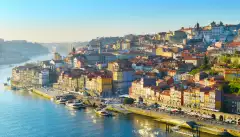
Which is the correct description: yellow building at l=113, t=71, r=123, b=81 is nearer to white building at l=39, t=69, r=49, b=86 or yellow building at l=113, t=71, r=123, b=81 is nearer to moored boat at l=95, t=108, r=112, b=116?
moored boat at l=95, t=108, r=112, b=116

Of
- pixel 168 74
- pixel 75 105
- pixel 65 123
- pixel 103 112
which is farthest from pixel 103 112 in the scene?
pixel 168 74

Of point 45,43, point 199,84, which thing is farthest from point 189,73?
point 45,43

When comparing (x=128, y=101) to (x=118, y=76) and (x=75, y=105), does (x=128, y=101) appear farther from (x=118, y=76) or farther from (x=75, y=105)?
(x=118, y=76)

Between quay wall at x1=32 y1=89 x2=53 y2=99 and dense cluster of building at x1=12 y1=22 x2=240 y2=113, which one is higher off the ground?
dense cluster of building at x1=12 y1=22 x2=240 y2=113

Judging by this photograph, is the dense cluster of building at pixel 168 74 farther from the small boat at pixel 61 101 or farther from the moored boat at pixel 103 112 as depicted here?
the moored boat at pixel 103 112

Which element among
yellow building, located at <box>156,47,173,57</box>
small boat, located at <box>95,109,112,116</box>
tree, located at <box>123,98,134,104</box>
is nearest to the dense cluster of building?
yellow building, located at <box>156,47,173,57</box>

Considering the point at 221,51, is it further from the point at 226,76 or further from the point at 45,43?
the point at 45,43
